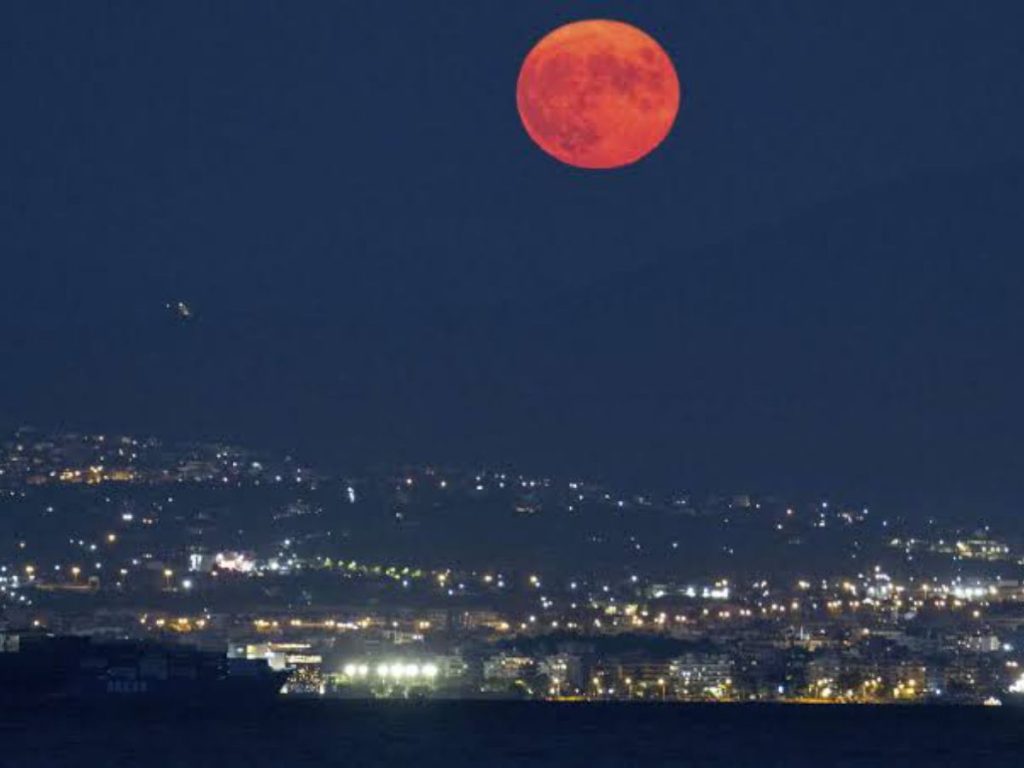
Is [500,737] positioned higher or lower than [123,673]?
lower

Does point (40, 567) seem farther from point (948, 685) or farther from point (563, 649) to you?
point (948, 685)

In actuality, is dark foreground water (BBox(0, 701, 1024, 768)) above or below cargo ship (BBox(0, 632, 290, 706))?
below

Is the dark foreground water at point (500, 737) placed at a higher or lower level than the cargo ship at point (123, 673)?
lower

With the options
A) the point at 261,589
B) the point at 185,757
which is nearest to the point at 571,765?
the point at 185,757

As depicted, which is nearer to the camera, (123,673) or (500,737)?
(500,737)

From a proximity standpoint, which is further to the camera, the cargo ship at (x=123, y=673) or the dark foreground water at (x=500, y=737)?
the cargo ship at (x=123, y=673)
